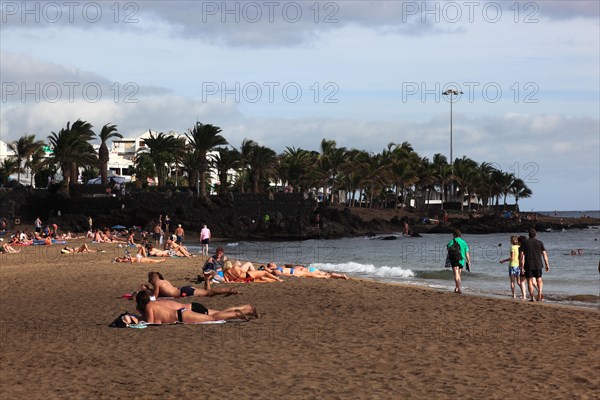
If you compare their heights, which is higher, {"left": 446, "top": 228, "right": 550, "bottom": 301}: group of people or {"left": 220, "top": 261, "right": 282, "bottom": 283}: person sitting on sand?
{"left": 446, "top": 228, "right": 550, "bottom": 301}: group of people

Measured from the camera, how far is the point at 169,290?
50.0 feet

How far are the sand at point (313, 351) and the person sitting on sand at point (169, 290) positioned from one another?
28 cm

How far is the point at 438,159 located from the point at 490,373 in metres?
116

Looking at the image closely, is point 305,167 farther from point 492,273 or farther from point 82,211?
point 492,273

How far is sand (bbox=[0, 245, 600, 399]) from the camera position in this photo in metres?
7.74

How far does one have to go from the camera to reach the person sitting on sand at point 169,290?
47.9ft

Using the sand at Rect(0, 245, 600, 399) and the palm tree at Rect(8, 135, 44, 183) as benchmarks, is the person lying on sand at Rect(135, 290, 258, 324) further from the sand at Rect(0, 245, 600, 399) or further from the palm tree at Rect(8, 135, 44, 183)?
the palm tree at Rect(8, 135, 44, 183)

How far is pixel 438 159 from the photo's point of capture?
12269 centimetres

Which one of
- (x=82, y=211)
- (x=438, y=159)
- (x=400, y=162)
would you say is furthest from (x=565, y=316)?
(x=438, y=159)

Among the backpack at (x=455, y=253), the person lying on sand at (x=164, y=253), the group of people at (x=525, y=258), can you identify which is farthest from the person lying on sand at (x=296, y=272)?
the person lying on sand at (x=164, y=253)

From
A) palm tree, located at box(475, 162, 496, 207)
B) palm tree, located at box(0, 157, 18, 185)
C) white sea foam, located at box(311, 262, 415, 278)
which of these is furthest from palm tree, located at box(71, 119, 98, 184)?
palm tree, located at box(475, 162, 496, 207)

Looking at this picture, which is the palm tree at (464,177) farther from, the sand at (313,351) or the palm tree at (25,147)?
the sand at (313,351)

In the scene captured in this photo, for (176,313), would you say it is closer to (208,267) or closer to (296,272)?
(208,267)

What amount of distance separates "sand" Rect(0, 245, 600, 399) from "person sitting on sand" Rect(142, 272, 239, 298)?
0.90ft
